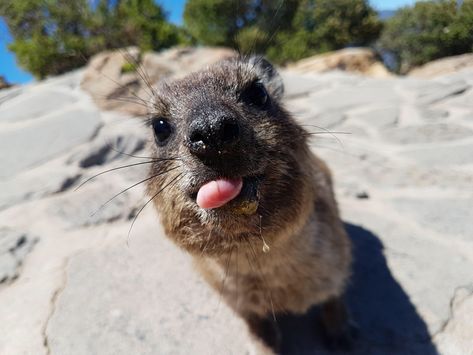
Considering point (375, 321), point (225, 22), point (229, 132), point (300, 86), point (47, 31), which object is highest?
point (47, 31)

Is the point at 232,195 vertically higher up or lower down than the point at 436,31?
higher up

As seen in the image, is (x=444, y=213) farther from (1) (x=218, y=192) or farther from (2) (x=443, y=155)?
(1) (x=218, y=192)

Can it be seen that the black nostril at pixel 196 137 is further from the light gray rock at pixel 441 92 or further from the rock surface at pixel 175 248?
the light gray rock at pixel 441 92

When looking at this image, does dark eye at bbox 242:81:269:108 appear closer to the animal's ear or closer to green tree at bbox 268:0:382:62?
the animal's ear

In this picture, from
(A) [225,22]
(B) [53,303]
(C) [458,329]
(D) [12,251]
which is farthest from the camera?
(A) [225,22]

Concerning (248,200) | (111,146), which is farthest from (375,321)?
(111,146)

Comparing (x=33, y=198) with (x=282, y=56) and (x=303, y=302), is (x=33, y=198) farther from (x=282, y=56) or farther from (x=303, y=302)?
(x=282, y=56)

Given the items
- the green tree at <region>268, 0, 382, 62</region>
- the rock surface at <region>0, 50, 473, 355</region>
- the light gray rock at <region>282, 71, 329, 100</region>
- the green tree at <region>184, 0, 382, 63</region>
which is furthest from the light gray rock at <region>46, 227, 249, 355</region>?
the green tree at <region>268, 0, 382, 62</region>
